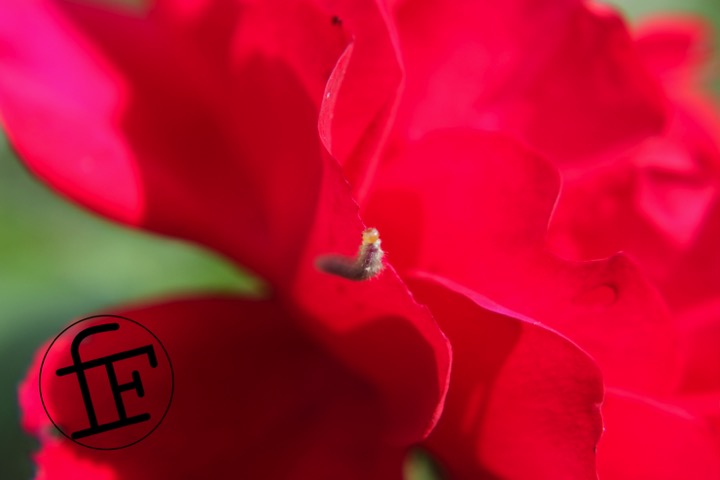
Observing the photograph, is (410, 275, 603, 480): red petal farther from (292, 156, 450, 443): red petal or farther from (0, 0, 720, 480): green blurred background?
(0, 0, 720, 480): green blurred background

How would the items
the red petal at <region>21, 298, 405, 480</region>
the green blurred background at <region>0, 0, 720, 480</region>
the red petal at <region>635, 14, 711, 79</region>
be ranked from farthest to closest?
the green blurred background at <region>0, 0, 720, 480</region> → the red petal at <region>635, 14, 711, 79</region> → the red petal at <region>21, 298, 405, 480</region>

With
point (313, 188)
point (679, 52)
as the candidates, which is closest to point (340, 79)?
point (313, 188)

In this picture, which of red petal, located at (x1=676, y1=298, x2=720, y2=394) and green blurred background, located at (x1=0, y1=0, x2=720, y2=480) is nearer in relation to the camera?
red petal, located at (x1=676, y1=298, x2=720, y2=394)

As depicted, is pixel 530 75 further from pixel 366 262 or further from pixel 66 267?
pixel 66 267

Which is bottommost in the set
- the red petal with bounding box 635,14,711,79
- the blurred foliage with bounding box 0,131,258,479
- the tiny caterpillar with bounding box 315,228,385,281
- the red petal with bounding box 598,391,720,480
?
the red petal with bounding box 598,391,720,480

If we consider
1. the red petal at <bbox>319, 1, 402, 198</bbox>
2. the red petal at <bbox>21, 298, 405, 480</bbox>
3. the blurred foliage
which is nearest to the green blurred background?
the blurred foliage

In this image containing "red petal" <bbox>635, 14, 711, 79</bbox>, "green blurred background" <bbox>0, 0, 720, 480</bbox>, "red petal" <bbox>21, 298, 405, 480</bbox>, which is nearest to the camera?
"red petal" <bbox>21, 298, 405, 480</bbox>

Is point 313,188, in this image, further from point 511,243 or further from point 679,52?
point 679,52
